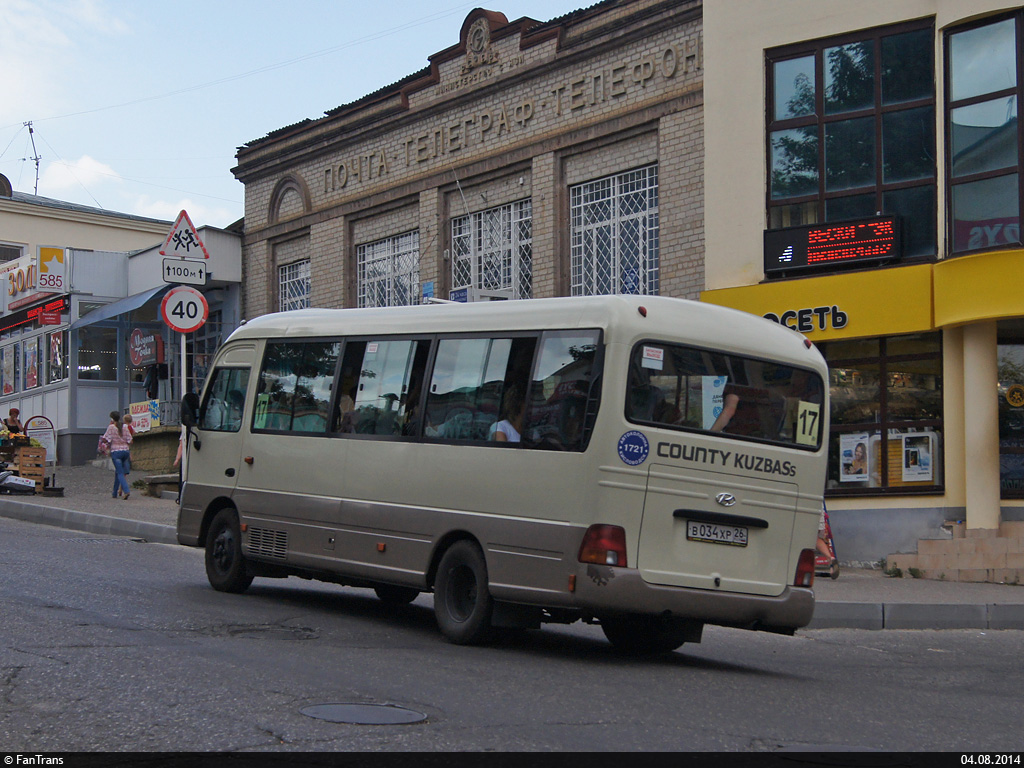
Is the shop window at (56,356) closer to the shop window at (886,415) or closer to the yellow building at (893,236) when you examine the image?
the yellow building at (893,236)

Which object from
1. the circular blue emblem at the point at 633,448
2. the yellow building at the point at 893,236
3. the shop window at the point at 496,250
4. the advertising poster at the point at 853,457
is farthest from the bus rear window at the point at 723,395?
the shop window at the point at 496,250

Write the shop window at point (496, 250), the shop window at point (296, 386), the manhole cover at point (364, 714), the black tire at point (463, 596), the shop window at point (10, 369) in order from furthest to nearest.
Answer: the shop window at point (10, 369) → the shop window at point (496, 250) → the shop window at point (296, 386) → the black tire at point (463, 596) → the manhole cover at point (364, 714)

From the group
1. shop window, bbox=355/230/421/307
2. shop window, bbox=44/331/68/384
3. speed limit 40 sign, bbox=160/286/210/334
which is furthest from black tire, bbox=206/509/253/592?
shop window, bbox=44/331/68/384

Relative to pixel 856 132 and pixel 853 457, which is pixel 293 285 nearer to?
pixel 856 132

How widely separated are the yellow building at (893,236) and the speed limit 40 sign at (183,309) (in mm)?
7588

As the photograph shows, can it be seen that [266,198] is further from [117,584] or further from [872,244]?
[117,584]

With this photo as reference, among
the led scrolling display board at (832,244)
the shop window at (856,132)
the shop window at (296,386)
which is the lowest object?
the shop window at (296,386)

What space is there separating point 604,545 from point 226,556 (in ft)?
15.7

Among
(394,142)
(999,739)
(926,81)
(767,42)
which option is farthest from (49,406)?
(999,739)

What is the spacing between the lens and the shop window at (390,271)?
1031 inches

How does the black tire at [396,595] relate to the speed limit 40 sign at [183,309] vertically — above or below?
below

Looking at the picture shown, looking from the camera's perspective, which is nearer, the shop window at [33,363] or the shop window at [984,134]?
the shop window at [984,134]

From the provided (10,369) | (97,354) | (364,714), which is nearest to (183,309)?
(364,714)

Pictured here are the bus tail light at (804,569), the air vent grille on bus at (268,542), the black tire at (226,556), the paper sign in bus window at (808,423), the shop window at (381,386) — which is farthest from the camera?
the black tire at (226,556)
